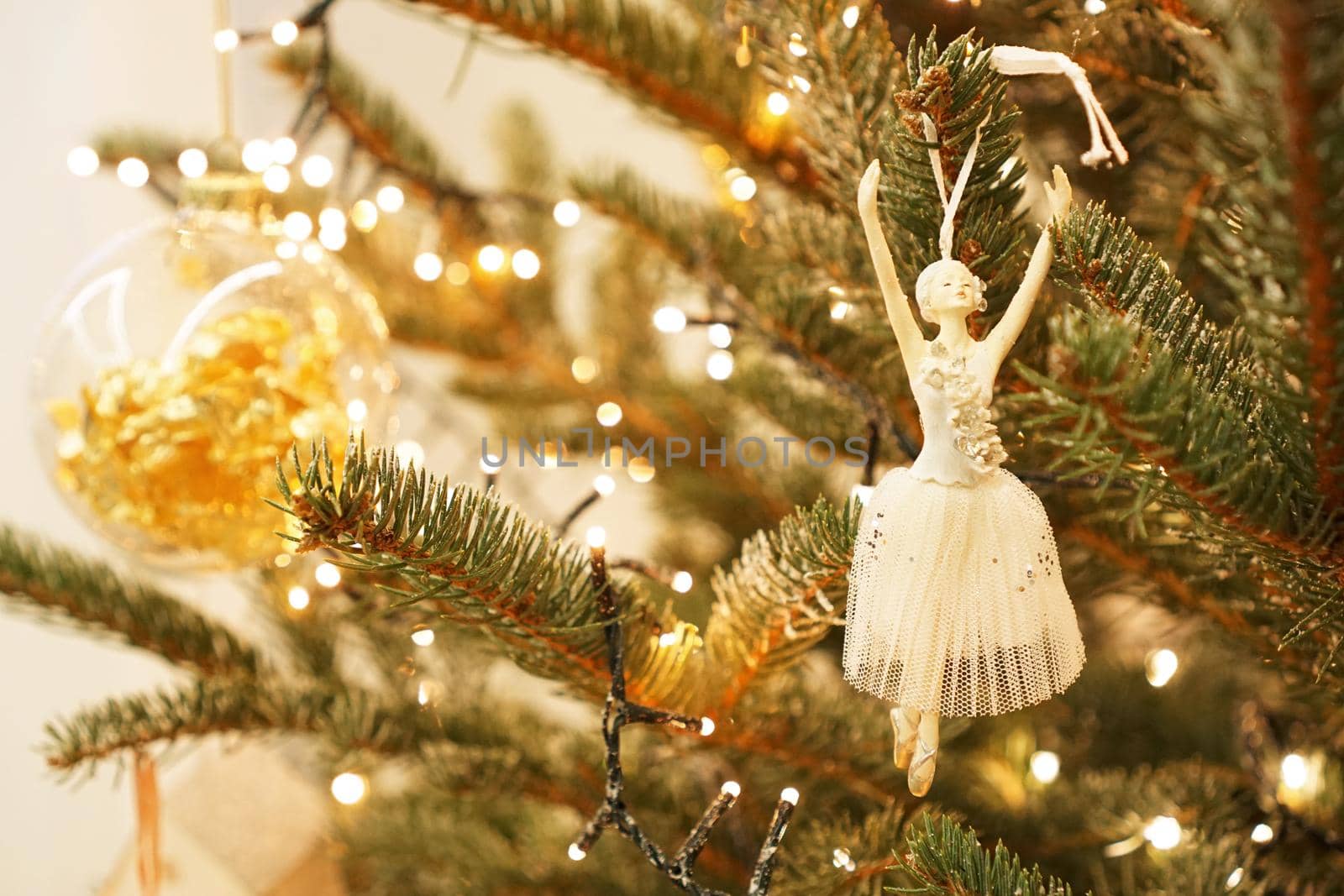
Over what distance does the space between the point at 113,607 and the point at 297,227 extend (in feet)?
0.90

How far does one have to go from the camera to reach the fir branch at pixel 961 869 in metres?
0.38

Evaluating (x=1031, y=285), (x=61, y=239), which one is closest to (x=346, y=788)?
(x=1031, y=285)

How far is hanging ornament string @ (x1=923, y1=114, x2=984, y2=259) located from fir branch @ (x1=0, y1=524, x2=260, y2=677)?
1.68 feet

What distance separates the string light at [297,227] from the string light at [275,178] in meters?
0.03

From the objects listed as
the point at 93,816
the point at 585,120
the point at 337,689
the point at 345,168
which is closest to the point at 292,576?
the point at 337,689

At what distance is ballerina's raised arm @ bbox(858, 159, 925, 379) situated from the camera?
400 mm

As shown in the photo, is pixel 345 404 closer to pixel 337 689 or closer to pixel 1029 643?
pixel 337 689

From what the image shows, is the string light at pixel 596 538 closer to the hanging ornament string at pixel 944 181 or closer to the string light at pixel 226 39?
the hanging ornament string at pixel 944 181

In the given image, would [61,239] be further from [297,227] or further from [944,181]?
[944,181]

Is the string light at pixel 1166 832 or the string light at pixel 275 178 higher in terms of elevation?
the string light at pixel 275 178

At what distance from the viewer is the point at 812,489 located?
794 millimetres

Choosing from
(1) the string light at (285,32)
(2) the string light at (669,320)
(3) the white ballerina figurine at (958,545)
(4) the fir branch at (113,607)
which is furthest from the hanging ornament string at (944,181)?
(4) the fir branch at (113,607)

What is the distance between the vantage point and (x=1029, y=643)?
404mm

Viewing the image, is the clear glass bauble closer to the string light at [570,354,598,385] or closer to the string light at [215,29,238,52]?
the string light at [215,29,238,52]
